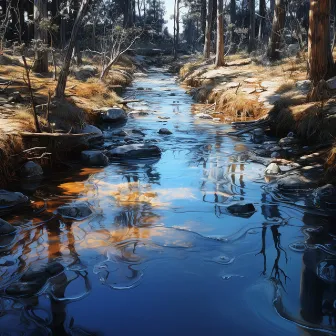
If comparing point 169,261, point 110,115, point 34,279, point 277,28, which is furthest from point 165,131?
point 277,28

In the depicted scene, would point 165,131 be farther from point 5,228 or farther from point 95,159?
point 5,228

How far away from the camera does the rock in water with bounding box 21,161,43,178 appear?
6.29 m

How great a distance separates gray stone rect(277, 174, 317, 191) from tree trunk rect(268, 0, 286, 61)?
35.1 feet

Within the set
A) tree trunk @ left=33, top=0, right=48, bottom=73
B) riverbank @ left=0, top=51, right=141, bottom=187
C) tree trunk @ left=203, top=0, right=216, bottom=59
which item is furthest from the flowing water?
tree trunk @ left=203, top=0, right=216, bottom=59

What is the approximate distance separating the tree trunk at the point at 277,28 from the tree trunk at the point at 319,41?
5.70 metres

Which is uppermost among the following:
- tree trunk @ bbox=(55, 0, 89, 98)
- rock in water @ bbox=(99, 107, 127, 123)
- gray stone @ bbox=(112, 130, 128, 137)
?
tree trunk @ bbox=(55, 0, 89, 98)

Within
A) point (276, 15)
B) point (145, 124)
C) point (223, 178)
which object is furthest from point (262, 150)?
point (276, 15)

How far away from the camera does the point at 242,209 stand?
5.12 metres

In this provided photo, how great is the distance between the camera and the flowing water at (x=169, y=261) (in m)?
3.11

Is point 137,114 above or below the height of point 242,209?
above

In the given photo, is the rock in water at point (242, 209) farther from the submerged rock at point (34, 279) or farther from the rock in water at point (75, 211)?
the submerged rock at point (34, 279)

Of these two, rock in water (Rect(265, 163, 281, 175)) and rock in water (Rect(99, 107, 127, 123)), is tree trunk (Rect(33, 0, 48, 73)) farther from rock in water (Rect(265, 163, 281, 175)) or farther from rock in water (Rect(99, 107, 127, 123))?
rock in water (Rect(265, 163, 281, 175))

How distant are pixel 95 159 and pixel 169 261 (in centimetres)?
359

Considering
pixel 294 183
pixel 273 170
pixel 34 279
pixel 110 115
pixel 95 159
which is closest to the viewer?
pixel 34 279
